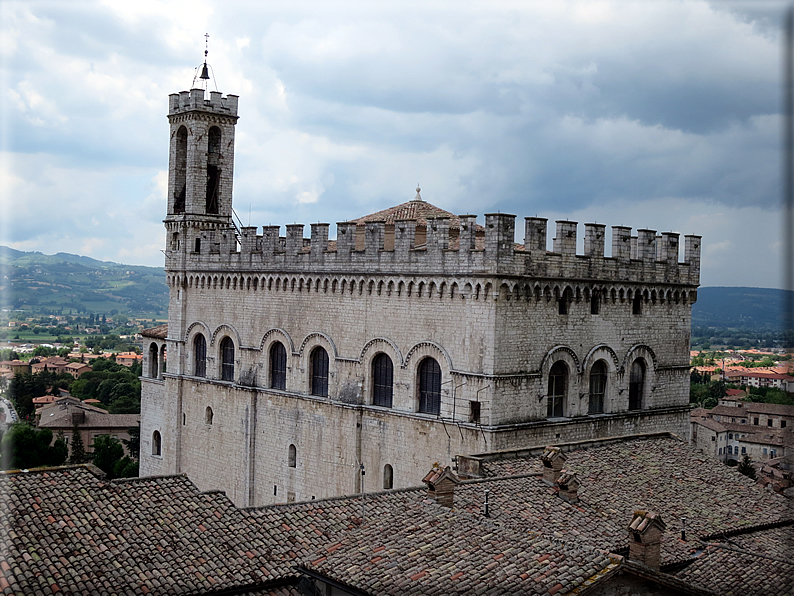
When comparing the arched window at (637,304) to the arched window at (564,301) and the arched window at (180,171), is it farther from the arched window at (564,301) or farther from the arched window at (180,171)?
the arched window at (180,171)

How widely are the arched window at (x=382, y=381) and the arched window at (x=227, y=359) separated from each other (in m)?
7.13

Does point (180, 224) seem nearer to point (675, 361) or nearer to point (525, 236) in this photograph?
point (525, 236)

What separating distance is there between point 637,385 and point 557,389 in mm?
3605

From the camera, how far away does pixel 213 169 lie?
107 ft


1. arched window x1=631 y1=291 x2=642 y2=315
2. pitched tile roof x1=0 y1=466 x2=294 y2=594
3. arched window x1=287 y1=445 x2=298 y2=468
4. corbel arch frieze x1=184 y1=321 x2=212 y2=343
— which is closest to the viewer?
pitched tile roof x1=0 y1=466 x2=294 y2=594

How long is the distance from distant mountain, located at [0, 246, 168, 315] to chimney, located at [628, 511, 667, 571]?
9.33 meters

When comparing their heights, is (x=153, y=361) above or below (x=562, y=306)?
below

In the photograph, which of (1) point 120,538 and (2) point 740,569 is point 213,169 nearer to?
(1) point 120,538

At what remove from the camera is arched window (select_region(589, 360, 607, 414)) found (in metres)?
24.4

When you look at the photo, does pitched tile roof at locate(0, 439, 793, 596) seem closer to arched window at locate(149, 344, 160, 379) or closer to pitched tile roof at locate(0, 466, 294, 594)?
pitched tile roof at locate(0, 466, 294, 594)

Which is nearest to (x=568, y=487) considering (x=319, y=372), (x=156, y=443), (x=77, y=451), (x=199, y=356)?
(x=319, y=372)

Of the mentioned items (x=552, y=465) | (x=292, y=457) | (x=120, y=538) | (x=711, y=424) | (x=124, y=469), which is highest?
(x=552, y=465)

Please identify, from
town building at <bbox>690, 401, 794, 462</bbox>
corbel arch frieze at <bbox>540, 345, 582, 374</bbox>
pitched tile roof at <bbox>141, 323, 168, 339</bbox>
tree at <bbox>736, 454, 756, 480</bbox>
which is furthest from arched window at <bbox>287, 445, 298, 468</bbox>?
town building at <bbox>690, 401, 794, 462</bbox>

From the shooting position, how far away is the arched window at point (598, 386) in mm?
24375
